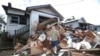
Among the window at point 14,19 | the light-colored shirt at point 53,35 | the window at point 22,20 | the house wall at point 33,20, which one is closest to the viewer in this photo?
the light-colored shirt at point 53,35

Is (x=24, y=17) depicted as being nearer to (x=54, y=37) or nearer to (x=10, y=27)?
(x=10, y=27)

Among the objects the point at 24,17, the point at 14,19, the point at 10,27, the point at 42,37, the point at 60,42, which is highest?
the point at 24,17

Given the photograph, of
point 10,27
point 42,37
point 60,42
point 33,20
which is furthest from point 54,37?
point 10,27

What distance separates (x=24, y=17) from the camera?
21.5 meters

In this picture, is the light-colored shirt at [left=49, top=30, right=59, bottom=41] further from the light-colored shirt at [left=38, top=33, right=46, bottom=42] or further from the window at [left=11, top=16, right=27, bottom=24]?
the window at [left=11, top=16, right=27, bottom=24]

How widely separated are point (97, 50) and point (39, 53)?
4915 millimetres

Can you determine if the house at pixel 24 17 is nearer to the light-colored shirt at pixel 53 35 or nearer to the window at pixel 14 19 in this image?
the window at pixel 14 19

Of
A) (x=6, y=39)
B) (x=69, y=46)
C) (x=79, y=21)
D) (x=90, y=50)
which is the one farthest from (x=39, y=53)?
(x=79, y=21)

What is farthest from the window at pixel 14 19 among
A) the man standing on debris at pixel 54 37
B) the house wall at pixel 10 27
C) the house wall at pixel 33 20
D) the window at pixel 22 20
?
the man standing on debris at pixel 54 37

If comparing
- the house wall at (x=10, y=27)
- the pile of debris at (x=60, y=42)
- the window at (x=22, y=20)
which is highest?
the window at (x=22, y=20)

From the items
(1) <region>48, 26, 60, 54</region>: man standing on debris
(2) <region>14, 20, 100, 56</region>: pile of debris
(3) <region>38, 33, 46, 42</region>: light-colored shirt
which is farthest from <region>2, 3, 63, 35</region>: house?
(1) <region>48, 26, 60, 54</region>: man standing on debris

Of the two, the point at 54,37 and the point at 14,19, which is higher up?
the point at 14,19

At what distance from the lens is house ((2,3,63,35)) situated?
1877 centimetres

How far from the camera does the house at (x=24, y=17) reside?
1877cm
